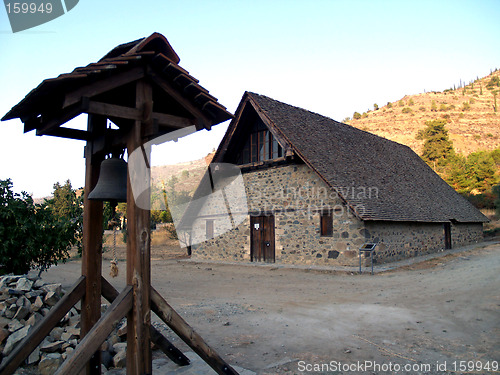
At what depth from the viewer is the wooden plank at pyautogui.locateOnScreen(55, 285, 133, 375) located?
2949 mm

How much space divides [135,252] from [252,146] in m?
14.6

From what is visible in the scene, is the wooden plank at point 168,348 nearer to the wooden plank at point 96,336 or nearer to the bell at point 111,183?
the wooden plank at point 96,336

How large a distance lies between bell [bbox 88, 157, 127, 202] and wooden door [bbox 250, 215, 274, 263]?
1309 centimetres

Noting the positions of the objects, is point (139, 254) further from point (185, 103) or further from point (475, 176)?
point (475, 176)

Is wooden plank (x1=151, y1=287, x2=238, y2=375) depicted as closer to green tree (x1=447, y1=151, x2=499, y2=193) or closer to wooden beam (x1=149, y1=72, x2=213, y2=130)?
wooden beam (x1=149, y1=72, x2=213, y2=130)

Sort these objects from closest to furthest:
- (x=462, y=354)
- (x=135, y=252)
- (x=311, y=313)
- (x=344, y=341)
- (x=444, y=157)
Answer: (x=135, y=252) → (x=462, y=354) → (x=344, y=341) → (x=311, y=313) → (x=444, y=157)

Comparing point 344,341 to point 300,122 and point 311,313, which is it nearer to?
point 311,313

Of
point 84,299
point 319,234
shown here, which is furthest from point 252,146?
point 84,299

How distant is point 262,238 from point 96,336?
1421 centimetres

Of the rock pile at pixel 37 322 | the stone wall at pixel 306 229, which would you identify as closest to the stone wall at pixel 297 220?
the stone wall at pixel 306 229

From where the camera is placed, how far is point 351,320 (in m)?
6.55

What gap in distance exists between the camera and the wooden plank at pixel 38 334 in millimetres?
3497

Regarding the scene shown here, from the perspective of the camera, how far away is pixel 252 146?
17.8 m

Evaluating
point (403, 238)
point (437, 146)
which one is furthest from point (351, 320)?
point (437, 146)
